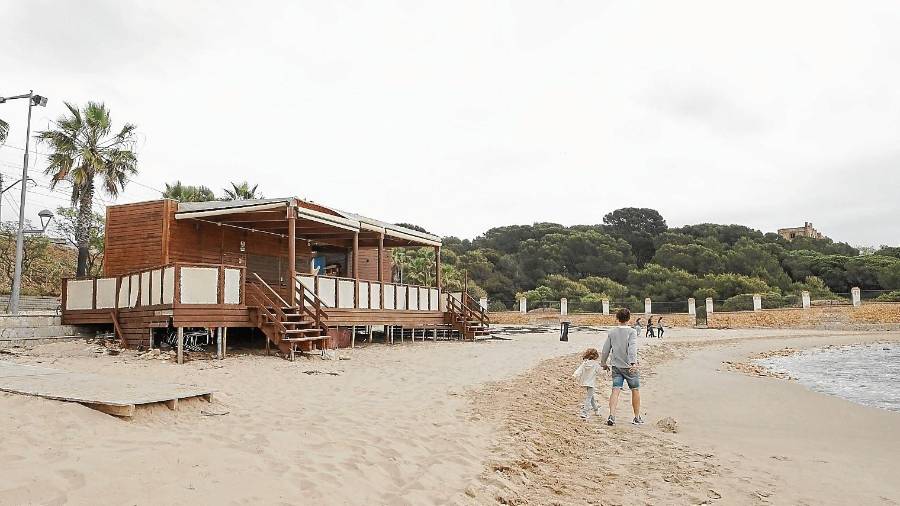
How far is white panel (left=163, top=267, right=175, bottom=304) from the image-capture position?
39.1 feet

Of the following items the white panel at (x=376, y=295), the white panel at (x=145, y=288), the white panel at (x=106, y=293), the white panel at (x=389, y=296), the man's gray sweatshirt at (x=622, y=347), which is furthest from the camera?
the white panel at (x=389, y=296)

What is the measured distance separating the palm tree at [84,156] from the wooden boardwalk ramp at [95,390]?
17.0 meters

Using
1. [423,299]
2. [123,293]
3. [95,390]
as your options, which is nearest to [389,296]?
[423,299]

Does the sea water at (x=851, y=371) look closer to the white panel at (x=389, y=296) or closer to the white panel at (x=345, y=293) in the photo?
the white panel at (x=389, y=296)

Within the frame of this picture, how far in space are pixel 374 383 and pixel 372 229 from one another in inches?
353

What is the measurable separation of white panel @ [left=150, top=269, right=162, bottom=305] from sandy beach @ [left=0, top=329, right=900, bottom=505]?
56.2 inches

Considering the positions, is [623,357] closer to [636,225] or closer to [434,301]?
[434,301]

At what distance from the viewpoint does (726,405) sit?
10078 millimetres

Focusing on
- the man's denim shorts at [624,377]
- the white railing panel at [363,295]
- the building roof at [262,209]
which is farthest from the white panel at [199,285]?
the man's denim shorts at [624,377]

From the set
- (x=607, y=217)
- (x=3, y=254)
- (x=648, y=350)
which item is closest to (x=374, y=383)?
(x=648, y=350)

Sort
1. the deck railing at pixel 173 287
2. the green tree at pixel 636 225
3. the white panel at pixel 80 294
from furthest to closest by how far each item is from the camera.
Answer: the green tree at pixel 636 225, the white panel at pixel 80 294, the deck railing at pixel 173 287

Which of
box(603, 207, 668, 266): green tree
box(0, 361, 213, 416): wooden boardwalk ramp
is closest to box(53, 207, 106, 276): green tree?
box(0, 361, 213, 416): wooden boardwalk ramp

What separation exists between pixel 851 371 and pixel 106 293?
67.5 ft

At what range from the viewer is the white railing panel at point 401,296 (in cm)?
1891
